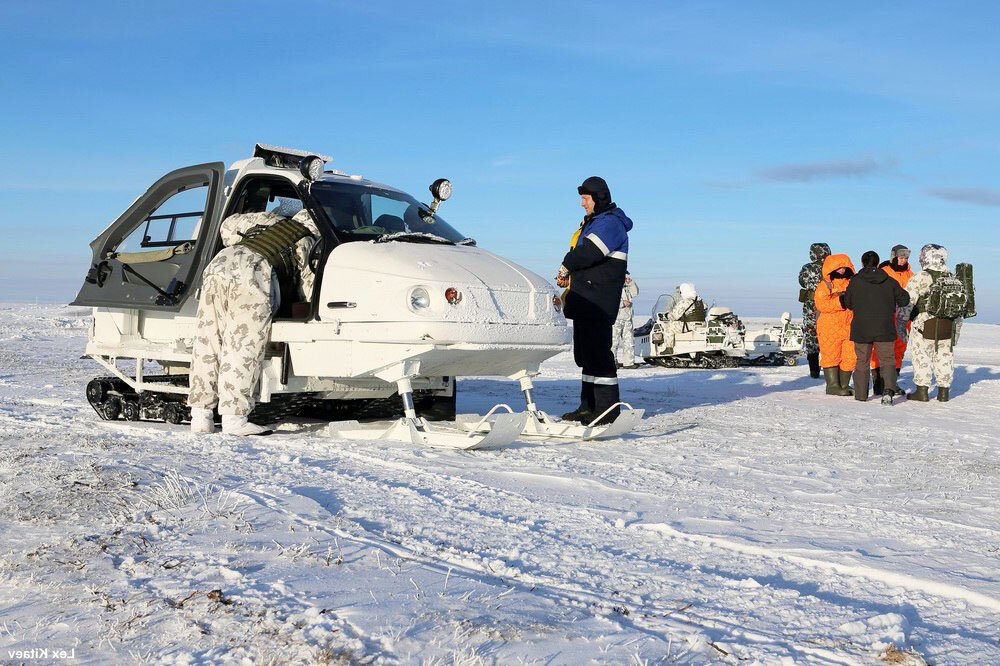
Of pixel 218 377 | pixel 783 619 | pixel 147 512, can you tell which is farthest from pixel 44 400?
pixel 783 619

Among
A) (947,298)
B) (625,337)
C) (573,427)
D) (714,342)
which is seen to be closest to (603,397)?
(573,427)

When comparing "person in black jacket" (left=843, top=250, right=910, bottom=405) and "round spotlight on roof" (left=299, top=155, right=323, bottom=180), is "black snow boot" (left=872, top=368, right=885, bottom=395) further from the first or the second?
"round spotlight on roof" (left=299, top=155, right=323, bottom=180)

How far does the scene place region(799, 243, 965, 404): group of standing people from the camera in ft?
38.7

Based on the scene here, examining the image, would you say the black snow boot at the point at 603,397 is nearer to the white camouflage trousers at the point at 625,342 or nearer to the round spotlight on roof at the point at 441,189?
the round spotlight on roof at the point at 441,189

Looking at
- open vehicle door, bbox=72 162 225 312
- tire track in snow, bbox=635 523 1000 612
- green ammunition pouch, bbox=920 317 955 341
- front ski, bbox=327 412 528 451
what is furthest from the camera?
green ammunition pouch, bbox=920 317 955 341

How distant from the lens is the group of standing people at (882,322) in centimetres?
1178

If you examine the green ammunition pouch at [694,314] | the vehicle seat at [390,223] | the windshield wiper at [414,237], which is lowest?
the green ammunition pouch at [694,314]

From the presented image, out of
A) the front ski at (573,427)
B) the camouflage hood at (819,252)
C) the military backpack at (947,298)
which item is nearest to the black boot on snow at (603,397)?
the front ski at (573,427)

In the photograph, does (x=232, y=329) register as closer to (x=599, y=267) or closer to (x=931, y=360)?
(x=599, y=267)

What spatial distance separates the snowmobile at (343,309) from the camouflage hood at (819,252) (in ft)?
27.4

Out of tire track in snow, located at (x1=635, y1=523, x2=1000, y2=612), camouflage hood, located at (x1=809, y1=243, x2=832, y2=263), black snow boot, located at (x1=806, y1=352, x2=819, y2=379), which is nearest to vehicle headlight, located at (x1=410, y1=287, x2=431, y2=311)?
tire track in snow, located at (x1=635, y1=523, x2=1000, y2=612)

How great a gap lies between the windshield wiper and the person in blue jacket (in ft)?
3.88

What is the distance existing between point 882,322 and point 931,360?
1072 mm

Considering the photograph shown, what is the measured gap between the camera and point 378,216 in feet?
26.9
